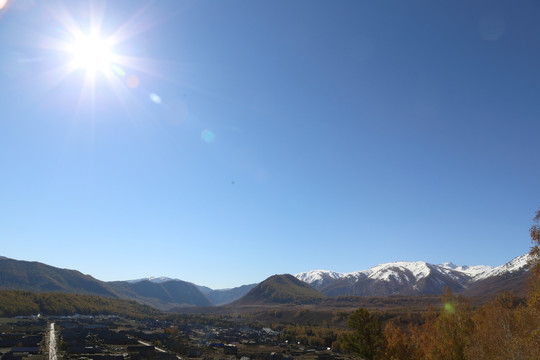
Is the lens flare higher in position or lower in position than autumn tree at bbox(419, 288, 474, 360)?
higher

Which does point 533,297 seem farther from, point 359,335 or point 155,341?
point 155,341

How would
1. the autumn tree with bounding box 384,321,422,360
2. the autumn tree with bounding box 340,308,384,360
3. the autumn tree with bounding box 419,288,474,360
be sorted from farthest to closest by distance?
the autumn tree with bounding box 340,308,384,360 < the autumn tree with bounding box 384,321,422,360 < the autumn tree with bounding box 419,288,474,360

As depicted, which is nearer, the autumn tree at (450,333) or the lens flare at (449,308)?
the autumn tree at (450,333)

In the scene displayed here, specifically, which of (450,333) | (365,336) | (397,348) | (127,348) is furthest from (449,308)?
(127,348)

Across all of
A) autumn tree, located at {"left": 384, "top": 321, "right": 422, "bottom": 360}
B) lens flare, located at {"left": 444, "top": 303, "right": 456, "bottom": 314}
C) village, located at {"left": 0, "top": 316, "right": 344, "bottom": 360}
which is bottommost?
village, located at {"left": 0, "top": 316, "right": 344, "bottom": 360}

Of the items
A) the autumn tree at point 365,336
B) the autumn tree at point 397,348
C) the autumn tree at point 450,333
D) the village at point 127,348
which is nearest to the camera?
the autumn tree at point 450,333

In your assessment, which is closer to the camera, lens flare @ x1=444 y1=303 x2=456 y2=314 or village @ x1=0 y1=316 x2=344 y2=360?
lens flare @ x1=444 y1=303 x2=456 y2=314

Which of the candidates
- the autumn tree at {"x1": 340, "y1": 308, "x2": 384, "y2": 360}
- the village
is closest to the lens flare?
the autumn tree at {"x1": 340, "y1": 308, "x2": 384, "y2": 360}

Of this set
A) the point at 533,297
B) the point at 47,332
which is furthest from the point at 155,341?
the point at 533,297

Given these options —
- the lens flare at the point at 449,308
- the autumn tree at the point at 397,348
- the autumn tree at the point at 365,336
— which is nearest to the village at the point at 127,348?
the autumn tree at the point at 397,348

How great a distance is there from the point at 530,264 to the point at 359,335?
31.7 meters

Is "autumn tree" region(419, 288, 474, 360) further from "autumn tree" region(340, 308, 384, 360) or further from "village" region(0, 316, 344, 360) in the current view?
"village" region(0, 316, 344, 360)

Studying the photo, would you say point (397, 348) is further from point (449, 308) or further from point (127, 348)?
point (127, 348)

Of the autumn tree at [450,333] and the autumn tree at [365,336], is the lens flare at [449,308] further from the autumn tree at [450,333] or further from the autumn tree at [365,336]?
the autumn tree at [365,336]
